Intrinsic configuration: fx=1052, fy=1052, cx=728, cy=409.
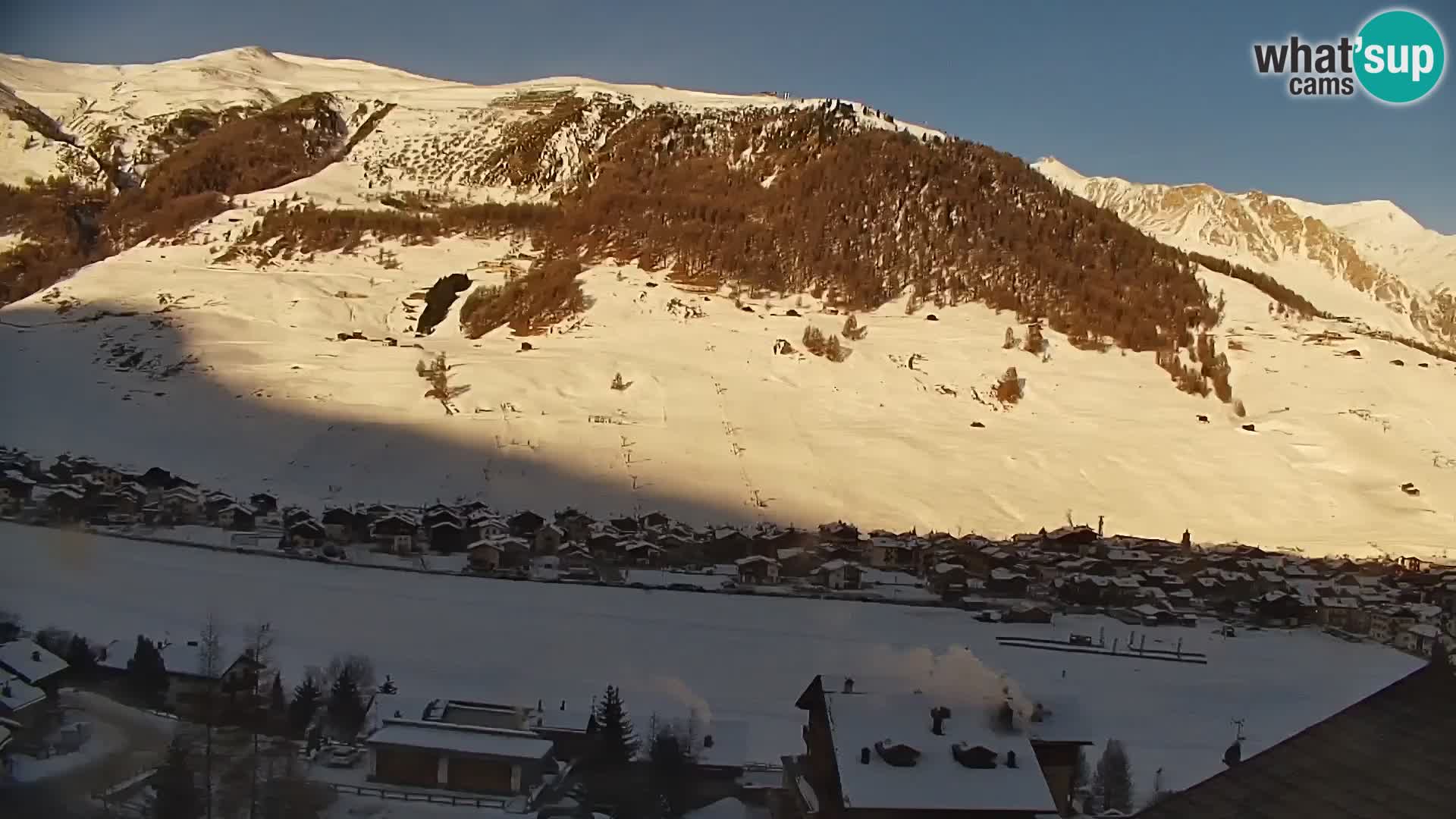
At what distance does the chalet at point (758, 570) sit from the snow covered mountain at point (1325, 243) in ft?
86.6

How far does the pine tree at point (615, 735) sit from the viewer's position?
3816 millimetres

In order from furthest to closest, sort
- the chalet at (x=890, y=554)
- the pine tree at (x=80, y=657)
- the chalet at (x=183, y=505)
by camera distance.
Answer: the chalet at (x=183, y=505), the chalet at (x=890, y=554), the pine tree at (x=80, y=657)

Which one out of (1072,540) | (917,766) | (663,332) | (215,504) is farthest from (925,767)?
(663,332)

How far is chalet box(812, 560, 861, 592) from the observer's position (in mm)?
6562

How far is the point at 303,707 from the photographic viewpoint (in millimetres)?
4051

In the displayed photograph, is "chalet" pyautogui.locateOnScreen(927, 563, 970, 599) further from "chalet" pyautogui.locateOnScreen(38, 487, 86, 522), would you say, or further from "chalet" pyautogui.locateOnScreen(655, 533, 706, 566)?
"chalet" pyautogui.locateOnScreen(38, 487, 86, 522)

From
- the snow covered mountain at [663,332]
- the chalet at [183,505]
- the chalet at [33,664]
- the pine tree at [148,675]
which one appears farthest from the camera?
the snow covered mountain at [663,332]

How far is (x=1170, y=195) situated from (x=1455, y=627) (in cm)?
4778

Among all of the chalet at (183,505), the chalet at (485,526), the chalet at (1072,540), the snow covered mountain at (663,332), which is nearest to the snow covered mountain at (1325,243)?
the snow covered mountain at (663,332)

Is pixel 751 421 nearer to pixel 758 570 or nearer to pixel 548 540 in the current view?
pixel 548 540

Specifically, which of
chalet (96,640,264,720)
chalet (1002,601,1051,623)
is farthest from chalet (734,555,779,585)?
chalet (96,640,264,720)

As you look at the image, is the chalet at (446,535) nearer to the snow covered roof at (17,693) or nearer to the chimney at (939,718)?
the snow covered roof at (17,693)

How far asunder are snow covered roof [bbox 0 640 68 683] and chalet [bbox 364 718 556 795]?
1.37m

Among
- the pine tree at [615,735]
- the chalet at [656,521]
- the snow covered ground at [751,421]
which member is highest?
the snow covered ground at [751,421]
